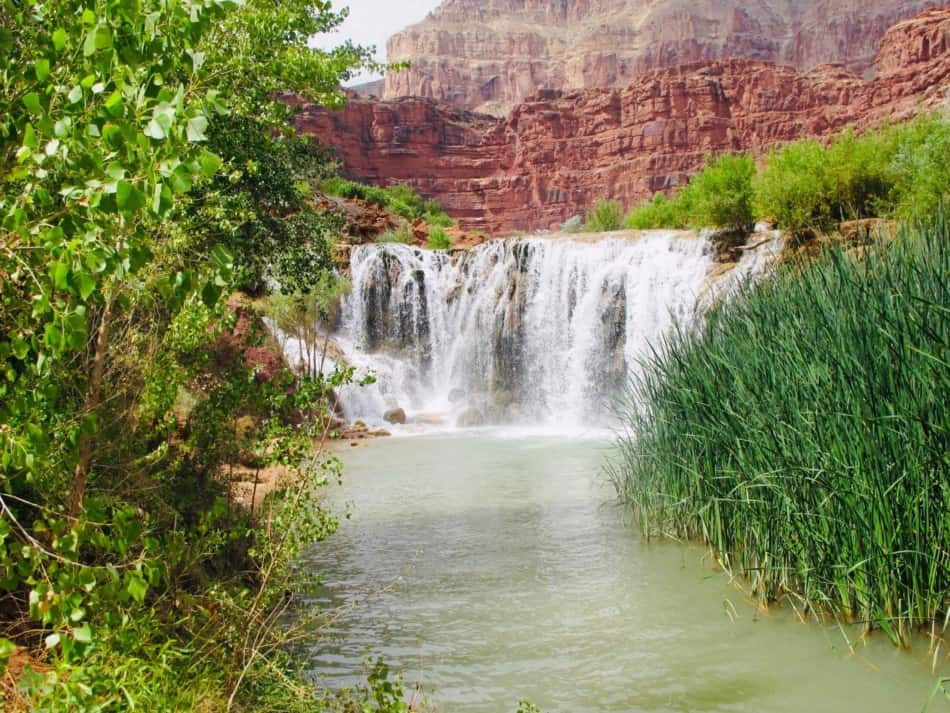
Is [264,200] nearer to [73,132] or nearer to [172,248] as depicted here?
[172,248]

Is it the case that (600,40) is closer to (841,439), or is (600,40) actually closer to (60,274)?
(841,439)

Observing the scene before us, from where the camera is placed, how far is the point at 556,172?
220ft

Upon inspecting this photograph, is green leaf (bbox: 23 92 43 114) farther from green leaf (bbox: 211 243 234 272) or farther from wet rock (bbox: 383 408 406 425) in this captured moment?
wet rock (bbox: 383 408 406 425)

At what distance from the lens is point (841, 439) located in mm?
4375

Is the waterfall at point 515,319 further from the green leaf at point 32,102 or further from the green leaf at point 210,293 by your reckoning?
the green leaf at point 32,102

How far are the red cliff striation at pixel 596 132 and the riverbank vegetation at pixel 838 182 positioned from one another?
44069 millimetres

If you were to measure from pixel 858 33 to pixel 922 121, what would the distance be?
9475 centimetres

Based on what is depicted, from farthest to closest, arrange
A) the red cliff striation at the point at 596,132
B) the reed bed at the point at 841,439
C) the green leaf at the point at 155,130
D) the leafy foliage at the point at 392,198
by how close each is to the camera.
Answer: the red cliff striation at the point at 596,132 → the leafy foliage at the point at 392,198 → the reed bed at the point at 841,439 → the green leaf at the point at 155,130

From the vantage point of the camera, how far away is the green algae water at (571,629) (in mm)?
4242

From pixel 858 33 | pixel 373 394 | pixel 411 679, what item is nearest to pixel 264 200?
pixel 411 679

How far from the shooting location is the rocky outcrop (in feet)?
329

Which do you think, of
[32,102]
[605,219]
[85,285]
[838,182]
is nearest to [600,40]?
[605,219]

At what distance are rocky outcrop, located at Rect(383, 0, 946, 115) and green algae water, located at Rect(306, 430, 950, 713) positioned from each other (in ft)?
325

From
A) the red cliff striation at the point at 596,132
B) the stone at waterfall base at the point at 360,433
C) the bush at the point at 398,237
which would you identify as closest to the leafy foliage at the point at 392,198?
the bush at the point at 398,237
